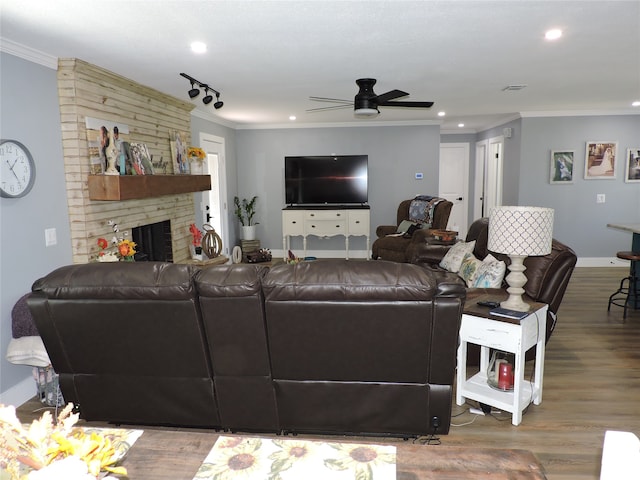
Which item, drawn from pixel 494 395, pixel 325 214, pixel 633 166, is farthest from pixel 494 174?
pixel 494 395

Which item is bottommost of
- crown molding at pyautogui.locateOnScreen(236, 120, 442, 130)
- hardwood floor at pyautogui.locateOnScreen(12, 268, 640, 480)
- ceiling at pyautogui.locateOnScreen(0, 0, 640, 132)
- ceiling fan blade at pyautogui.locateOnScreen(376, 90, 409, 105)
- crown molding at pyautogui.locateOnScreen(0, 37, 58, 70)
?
hardwood floor at pyautogui.locateOnScreen(12, 268, 640, 480)

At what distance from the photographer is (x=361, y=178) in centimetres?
765

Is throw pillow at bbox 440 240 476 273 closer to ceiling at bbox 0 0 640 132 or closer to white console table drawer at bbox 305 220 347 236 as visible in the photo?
ceiling at bbox 0 0 640 132

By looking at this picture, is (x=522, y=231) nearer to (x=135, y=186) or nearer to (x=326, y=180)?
(x=135, y=186)

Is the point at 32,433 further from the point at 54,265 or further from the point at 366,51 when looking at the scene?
the point at 366,51

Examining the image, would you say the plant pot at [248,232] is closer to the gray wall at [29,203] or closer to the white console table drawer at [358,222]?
the white console table drawer at [358,222]

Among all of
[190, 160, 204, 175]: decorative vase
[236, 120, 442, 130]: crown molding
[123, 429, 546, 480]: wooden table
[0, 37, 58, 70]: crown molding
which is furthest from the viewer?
[236, 120, 442, 130]: crown molding

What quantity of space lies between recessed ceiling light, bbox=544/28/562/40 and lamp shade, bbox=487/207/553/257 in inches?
47.2

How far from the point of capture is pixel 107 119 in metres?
3.96

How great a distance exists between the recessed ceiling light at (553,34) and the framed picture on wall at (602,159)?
14.8 ft

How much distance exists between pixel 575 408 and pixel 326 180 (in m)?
5.43

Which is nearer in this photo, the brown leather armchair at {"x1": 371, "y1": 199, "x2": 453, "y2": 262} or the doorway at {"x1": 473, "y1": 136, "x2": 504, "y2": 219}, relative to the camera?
the brown leather armchair at {"x1": 371, "y1": 199, "x2": 453, "y2": 262}

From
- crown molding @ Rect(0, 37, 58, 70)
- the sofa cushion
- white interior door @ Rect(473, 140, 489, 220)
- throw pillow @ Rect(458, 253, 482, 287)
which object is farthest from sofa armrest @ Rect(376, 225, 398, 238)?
crown molding @ Rect(0, 37, 58, 70)

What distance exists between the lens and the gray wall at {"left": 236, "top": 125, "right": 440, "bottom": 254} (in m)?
7.85
